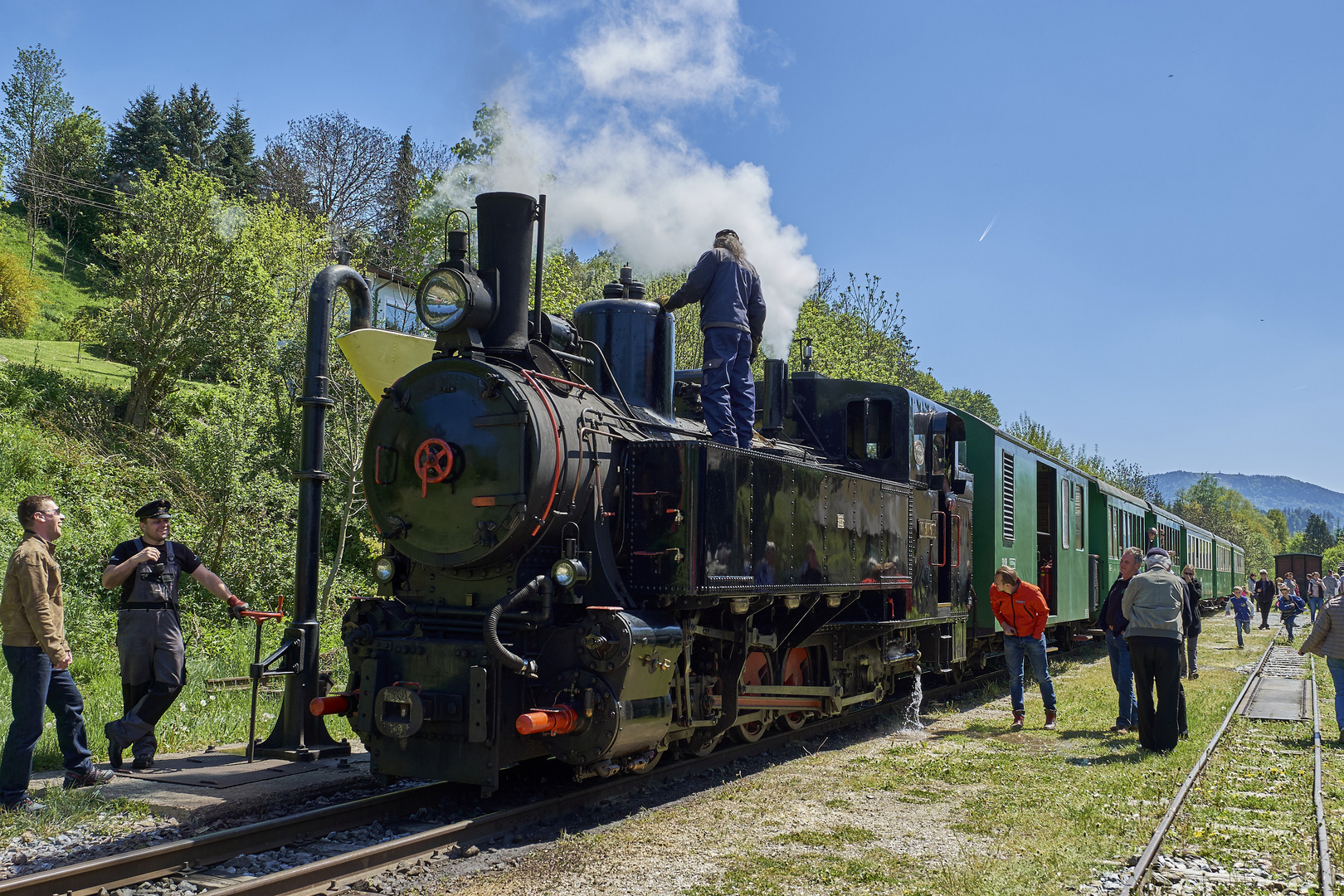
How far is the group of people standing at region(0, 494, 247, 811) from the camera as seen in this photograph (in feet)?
17.3

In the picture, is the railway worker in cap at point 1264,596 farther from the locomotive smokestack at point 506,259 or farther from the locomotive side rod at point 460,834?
the locomotive smokestack at point 506,259

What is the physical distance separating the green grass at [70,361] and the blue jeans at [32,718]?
816 inches

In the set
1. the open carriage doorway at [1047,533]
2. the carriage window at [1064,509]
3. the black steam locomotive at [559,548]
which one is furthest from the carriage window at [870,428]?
the carriage window at [1064,509]

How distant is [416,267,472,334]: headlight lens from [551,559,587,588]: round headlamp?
1640mm

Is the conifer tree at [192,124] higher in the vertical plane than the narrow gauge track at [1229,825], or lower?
higher

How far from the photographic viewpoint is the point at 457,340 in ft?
19.8

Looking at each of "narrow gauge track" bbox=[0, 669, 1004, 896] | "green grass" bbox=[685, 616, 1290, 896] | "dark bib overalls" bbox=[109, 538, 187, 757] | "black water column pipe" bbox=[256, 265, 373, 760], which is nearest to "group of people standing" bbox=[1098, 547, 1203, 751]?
"green grass" bbox=[685, 616, 1290, 896]

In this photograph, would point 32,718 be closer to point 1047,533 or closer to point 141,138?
point 1047,533

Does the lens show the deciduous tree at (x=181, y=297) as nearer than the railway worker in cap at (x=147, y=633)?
No

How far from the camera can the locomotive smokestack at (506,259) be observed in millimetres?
6168

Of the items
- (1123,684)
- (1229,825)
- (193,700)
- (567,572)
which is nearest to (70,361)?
(193,700)

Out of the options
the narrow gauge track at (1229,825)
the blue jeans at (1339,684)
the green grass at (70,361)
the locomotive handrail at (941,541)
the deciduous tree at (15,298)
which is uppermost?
the deciduous tree at (15,298)

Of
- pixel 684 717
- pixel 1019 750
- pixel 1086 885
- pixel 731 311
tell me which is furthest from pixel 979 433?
pixel 1086 885

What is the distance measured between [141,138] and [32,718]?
46.6 metres
